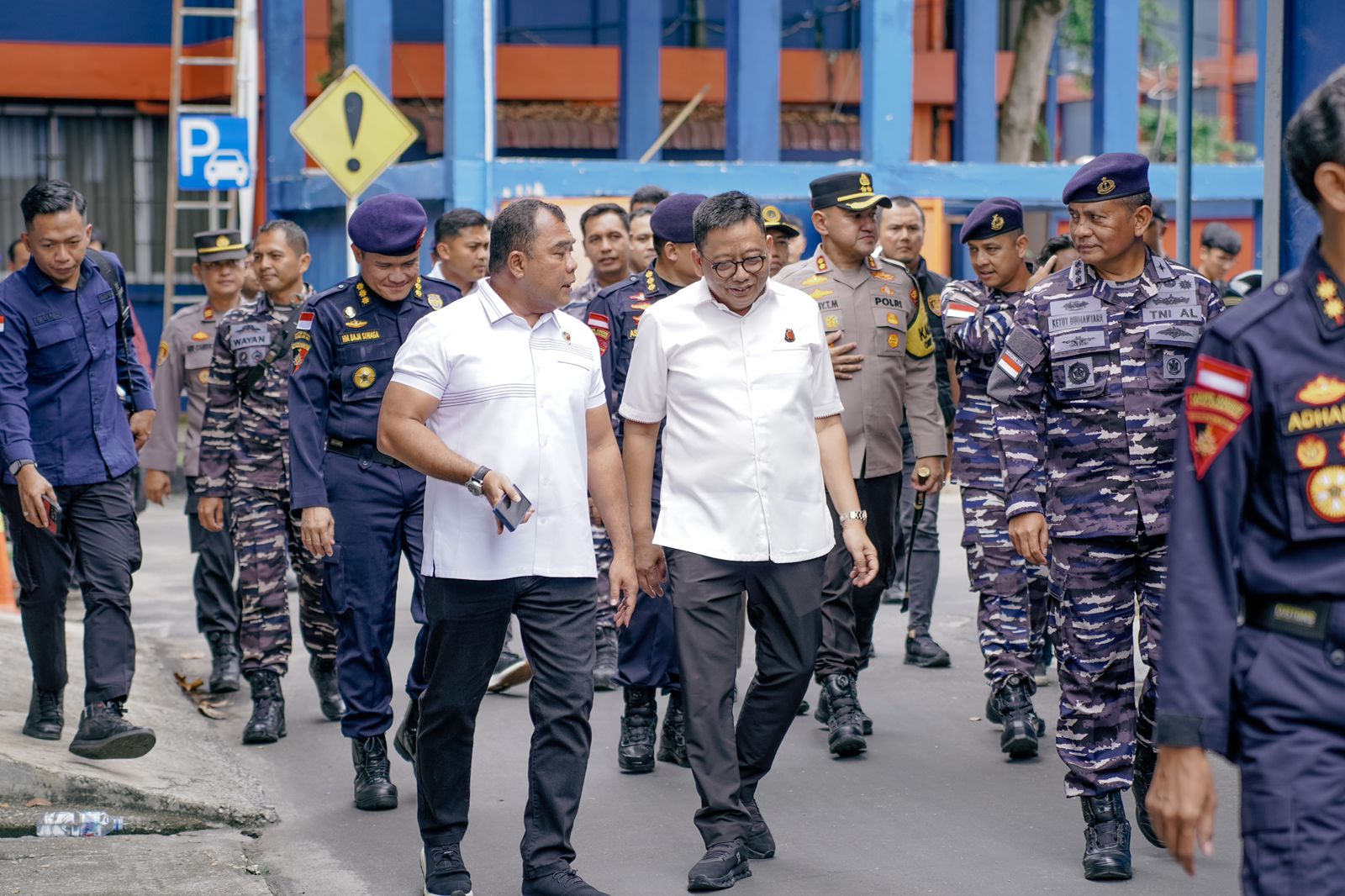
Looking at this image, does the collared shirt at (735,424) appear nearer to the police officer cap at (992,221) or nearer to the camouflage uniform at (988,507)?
the camouflage uniform at (988,507)

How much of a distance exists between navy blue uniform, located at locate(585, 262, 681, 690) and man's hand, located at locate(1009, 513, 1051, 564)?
5.33ft

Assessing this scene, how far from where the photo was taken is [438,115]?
23406mm

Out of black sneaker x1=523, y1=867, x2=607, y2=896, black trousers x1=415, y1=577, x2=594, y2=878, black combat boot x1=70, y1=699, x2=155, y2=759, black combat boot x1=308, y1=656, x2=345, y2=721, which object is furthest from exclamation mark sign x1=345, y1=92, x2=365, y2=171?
black sneaker x1=523, y1=867, x2=607, y2=896

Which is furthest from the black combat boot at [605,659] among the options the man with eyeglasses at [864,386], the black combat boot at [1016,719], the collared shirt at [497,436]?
the collared shirt at [497,436]

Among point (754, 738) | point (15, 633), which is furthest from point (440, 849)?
point (15, 633)

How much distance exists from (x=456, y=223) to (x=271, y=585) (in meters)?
2.01

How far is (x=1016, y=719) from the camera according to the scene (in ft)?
24.4

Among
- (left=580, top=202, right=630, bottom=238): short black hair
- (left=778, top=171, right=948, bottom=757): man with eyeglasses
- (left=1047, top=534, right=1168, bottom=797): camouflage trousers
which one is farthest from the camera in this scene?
(left=580, top=202, right=630, bottom=238): short black hair

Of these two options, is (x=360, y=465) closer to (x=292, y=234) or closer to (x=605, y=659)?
(x=292, y=234)

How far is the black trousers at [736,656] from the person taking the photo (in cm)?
578

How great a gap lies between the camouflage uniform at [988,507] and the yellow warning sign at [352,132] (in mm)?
6229

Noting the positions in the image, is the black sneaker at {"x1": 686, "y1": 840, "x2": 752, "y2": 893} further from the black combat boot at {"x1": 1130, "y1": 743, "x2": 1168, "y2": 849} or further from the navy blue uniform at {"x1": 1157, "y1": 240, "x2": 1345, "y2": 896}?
the navy blue uniform at {"x1": 1157, "y1": 240, "x2": 1345, "y2": 896}

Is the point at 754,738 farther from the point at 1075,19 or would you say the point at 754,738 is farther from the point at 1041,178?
the point at 1075,19

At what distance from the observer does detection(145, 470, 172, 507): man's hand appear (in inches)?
342
